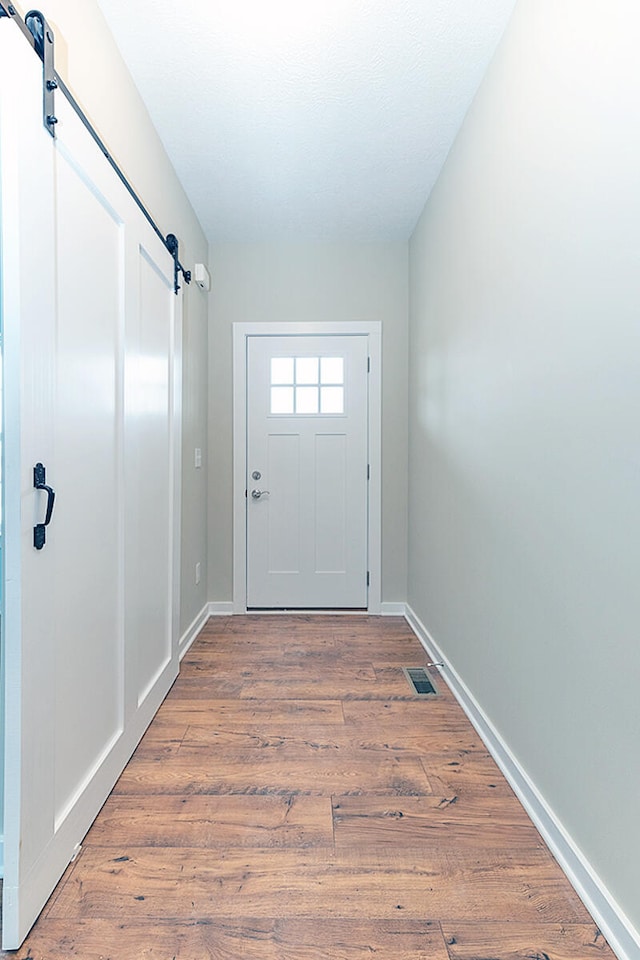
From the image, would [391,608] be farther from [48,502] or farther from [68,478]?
[48,502]

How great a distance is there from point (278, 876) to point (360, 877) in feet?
0.66

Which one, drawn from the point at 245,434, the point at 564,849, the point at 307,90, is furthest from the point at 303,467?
the point at 564,849

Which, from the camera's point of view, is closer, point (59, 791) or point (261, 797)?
point (59, 791)

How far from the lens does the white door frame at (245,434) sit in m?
3.69

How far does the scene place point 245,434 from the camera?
147 inches

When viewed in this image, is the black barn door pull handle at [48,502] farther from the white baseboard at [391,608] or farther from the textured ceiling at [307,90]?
the white baseboard at [391,608]

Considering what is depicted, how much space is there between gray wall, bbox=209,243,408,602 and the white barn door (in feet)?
4.94

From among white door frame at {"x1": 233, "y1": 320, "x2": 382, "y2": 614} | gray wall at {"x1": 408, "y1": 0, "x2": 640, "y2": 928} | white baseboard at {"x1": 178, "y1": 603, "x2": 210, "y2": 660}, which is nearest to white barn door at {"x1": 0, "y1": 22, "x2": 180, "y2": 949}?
white baseboard at {"x1": 178, "y1": 603, "x2": 210, "y2": 660}

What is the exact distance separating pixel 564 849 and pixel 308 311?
318cm

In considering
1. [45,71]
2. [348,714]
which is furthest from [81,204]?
[348,714]

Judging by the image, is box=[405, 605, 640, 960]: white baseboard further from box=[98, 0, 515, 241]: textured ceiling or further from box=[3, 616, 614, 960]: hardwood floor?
box=[98, 0, 515, 241]: textured ceiling

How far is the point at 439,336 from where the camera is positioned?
2848mm

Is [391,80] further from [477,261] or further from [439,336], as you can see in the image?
[439,336]

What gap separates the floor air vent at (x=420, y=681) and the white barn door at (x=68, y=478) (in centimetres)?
115
